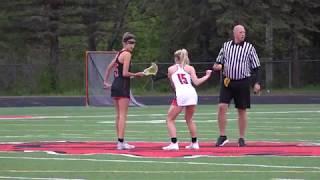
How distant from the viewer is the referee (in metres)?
14.0

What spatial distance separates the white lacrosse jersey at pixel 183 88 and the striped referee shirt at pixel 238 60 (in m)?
0.80

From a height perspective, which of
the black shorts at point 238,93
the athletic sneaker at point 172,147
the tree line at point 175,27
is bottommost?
the athletic sneaker at point 172,147

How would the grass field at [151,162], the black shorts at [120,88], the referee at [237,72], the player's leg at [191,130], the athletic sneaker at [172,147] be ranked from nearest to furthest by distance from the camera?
the grass field at [151,162], the athletic sneaker at [172,147], the player's leg at [191,130], the black shorts at [120,88], the referee at [237,72]

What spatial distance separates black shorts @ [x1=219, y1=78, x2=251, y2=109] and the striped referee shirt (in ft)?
0.32

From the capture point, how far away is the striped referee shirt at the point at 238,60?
14.0 metres

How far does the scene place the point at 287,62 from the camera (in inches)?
1745

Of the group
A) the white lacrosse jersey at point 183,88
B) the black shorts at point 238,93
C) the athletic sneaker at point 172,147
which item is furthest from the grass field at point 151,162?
the white lacrosse jersey at point 183,88

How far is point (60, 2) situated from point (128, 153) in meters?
35.9

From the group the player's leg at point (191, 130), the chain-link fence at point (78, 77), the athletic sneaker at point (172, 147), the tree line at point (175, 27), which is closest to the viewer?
the athletic sneaker at point (172, 147)

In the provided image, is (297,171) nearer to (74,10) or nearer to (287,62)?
(287,62)

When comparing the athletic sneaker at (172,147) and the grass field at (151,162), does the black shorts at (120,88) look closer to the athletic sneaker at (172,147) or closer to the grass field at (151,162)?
the athletic sneaker at (172,147)

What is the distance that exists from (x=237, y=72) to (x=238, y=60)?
20cm

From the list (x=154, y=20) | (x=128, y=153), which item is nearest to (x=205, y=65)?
(x=154, y=20)

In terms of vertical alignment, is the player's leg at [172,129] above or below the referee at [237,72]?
below
